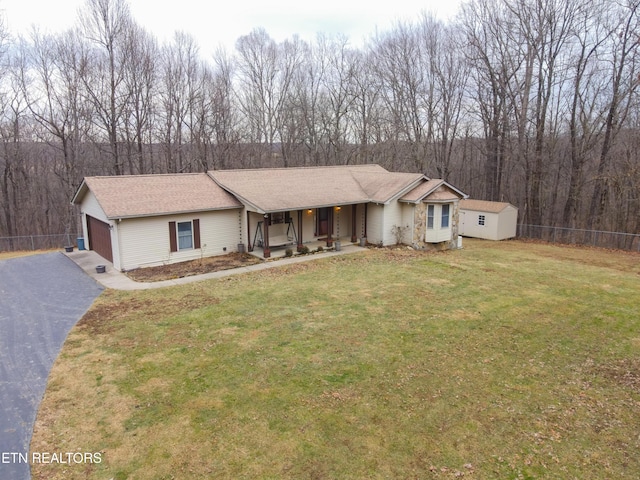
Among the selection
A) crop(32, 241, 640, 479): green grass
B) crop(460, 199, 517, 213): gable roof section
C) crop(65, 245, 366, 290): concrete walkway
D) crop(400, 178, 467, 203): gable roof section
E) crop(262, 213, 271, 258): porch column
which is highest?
crop(400, 178, 467, 203): gable roof section

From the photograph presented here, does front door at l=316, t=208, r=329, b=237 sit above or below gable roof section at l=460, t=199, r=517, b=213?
below

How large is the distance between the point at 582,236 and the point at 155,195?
82.2 ft

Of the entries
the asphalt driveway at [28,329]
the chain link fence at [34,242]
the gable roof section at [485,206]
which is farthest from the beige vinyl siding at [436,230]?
the chain link fence at [34,242]

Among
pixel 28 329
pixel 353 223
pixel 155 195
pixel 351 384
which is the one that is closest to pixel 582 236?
pixel 353 223

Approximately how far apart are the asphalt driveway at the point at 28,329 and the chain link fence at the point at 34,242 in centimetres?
767

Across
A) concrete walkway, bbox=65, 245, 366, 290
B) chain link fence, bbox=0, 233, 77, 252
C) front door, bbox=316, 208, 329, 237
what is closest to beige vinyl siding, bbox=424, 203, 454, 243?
concrete walkway, bbox=65, 245, 366, 290

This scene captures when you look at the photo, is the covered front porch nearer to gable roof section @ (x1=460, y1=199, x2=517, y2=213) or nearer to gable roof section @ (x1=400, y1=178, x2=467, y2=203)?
gable roof section @ (x1=400, y1=178, x2=467, y2=203)

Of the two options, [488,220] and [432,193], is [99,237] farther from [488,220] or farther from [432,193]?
[488,220]

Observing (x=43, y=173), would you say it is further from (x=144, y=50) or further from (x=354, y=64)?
(x=354, y=64)

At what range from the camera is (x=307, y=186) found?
72.1 feet

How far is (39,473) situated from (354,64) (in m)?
37.4

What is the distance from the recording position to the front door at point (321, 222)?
2236 centimetres

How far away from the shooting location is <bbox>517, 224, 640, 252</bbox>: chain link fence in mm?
23547

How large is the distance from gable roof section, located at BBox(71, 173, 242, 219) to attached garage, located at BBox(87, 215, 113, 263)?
1.53 meters
